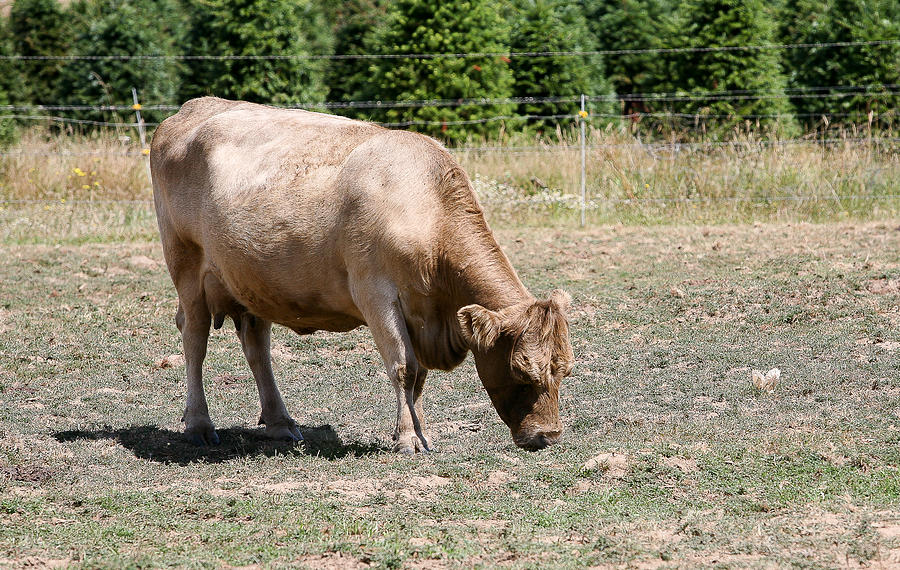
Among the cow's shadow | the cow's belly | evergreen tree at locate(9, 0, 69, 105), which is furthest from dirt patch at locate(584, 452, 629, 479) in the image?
evergreen tree at locate(9, 0, 69, 105)

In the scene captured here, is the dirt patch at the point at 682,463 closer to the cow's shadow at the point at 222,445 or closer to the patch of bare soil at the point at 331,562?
the cow's shadow at the point at 222,445

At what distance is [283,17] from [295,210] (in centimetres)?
1450

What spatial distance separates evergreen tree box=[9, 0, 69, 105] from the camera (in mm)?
27609

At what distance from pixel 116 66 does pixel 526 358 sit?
19390 mm

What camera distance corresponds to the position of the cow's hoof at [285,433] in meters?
6.93

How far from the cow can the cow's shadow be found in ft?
0.44

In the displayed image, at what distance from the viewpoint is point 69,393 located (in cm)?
806

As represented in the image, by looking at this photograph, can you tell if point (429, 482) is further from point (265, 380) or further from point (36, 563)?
point (36, 563)

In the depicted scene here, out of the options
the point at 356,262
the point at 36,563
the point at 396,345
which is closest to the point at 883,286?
the point at 396,345

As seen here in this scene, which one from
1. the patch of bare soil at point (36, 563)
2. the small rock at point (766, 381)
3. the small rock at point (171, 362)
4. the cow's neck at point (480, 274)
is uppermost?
the cow's neck at point (480, 274)

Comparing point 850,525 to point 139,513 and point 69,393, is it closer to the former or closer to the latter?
point 139,513

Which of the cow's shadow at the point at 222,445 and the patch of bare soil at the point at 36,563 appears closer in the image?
the patch of bare soil at the point at 36,563

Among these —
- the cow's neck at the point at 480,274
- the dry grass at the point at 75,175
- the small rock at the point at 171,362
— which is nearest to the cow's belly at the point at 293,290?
the cow's neck at the point at 480,274

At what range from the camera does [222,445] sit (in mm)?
6934
